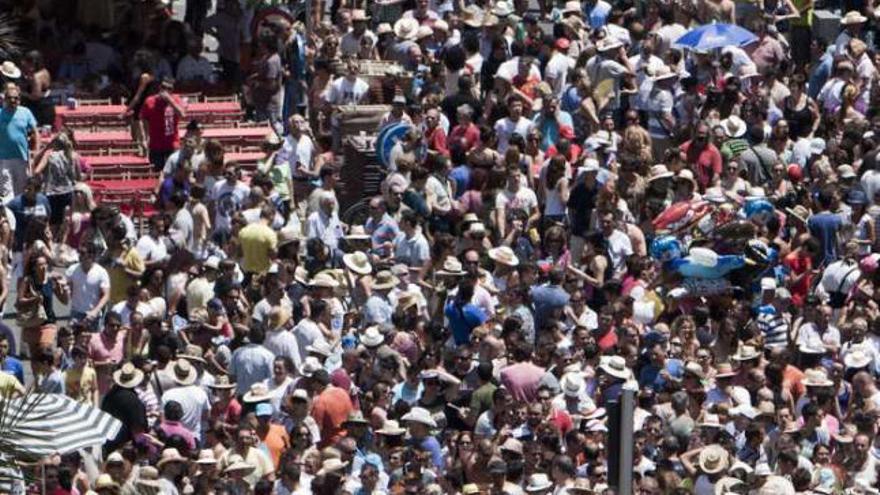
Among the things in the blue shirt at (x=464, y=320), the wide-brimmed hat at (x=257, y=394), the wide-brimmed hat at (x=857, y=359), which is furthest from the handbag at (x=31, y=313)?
the wide-brimmed hat at (x=857, y=359)

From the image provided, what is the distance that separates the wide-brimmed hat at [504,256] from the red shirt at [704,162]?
10.3 feet

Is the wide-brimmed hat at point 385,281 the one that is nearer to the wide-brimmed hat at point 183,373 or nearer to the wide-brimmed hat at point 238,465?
the wide-brimmed hat at point 183,373

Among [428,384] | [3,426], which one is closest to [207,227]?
[428,384]

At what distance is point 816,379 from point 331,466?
188 inches

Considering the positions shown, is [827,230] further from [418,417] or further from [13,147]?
[13,147]

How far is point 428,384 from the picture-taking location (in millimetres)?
28266

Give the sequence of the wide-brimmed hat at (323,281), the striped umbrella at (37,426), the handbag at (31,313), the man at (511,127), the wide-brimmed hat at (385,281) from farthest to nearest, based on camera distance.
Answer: the man at (511,127) < the wide-brimmed hat at (385,281) < the wide-brimmed hat at (323,281) < the handbag at (31,313) < the striped umbrella at (37,426)

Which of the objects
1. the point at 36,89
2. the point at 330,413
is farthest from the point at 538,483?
the point at 36,89

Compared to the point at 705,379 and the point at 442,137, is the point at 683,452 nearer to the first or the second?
the point at 705,379

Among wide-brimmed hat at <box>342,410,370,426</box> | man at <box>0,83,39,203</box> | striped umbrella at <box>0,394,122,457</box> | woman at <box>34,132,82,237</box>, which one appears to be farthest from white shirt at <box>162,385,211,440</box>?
man at <box>0,83,39,203</box>

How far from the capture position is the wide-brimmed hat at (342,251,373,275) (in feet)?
101

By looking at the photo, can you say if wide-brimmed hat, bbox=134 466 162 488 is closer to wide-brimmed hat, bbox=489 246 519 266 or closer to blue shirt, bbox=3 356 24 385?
blue shirt, bbox=3 356 24 385

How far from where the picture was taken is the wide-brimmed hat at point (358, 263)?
1214 inches

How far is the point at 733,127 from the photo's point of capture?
115 ft
